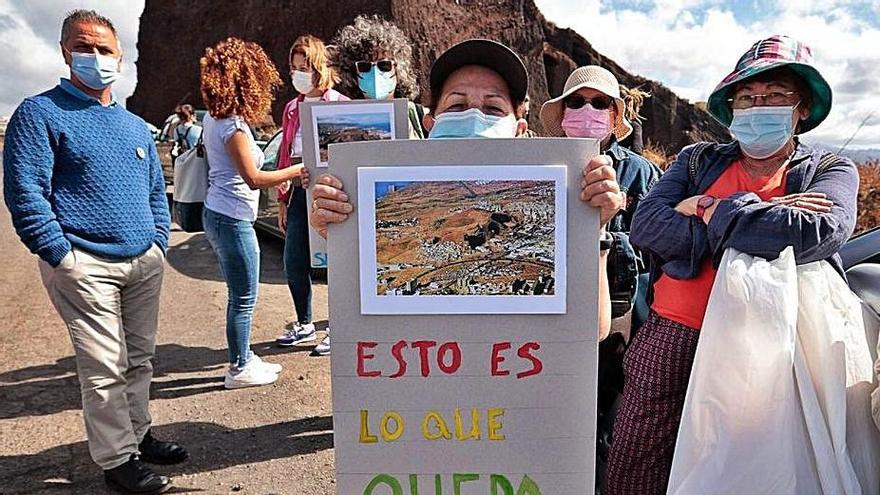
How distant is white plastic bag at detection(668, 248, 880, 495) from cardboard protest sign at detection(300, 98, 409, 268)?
1.37 meters

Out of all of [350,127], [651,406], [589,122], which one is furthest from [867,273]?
[350,127]

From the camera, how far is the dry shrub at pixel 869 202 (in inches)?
239

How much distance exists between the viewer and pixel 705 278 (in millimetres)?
1972

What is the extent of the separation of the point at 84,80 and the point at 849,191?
9.26 ft

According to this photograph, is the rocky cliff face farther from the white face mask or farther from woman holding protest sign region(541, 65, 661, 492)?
woman holding protest sign region(541, 65, 661, 492)

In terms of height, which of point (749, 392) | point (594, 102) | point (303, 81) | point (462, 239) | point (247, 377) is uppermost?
point (303, 81)

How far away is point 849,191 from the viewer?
6.10 ft

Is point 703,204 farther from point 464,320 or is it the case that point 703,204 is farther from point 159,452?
point 159,452

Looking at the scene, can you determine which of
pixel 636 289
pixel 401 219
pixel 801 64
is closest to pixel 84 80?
pixel 401 219

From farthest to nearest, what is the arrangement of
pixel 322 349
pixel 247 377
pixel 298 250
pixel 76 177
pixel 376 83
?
pixel 322 349 → pixel 298 250 → pixel 247 377 → pixel 376 83 → pixel 76 177

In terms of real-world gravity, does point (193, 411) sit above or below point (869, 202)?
below

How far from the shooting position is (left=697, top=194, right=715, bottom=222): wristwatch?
6.34 feet

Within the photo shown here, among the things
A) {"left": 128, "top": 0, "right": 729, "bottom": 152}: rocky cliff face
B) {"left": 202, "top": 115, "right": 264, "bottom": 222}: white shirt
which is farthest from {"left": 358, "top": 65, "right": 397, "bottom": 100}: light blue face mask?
{"left": 128, "top": 0, "right": 729, "bottom": 152}: rocky cliff face

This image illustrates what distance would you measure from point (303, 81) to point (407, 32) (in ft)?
52.5
